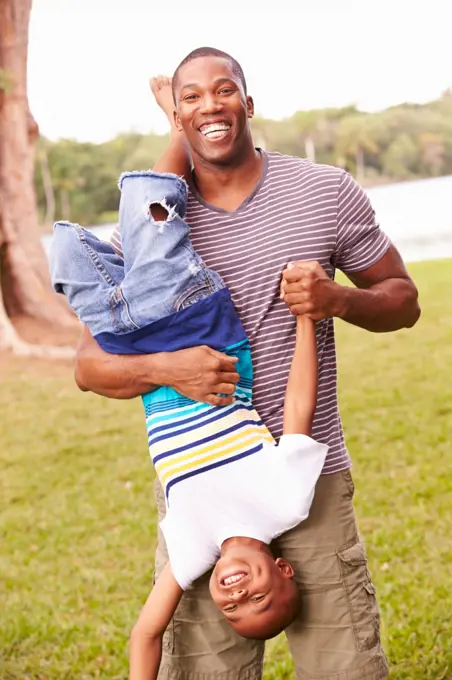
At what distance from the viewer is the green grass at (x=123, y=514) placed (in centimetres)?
369

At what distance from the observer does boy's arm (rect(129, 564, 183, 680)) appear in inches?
82.1

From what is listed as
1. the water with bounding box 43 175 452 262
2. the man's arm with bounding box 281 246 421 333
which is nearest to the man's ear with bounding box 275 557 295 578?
the man's arm with bounding box 281 246 421 333

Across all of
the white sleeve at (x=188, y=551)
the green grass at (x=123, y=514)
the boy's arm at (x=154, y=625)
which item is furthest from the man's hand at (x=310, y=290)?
the green grass at (x=123, y=514)

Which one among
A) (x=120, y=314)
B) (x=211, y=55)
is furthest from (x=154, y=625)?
(x=211, y=55)

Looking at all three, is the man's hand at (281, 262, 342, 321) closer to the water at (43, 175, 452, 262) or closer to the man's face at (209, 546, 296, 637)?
the man's face at (209, 546, 296, 637)

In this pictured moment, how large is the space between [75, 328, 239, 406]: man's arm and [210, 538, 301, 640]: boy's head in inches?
12.2

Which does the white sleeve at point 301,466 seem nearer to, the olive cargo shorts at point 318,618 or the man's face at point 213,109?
the olive cargo shorts at point 318,618

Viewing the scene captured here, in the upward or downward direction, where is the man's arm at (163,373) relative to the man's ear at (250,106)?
downward

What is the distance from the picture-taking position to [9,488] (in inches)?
234

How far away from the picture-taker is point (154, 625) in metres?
2.09

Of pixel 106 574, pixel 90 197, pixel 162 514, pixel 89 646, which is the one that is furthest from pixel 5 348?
pixel 90 197

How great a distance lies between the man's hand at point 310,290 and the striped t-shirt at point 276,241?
9cm

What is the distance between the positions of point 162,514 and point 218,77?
38.4 inches

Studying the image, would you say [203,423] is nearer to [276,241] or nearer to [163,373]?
[163,373]
